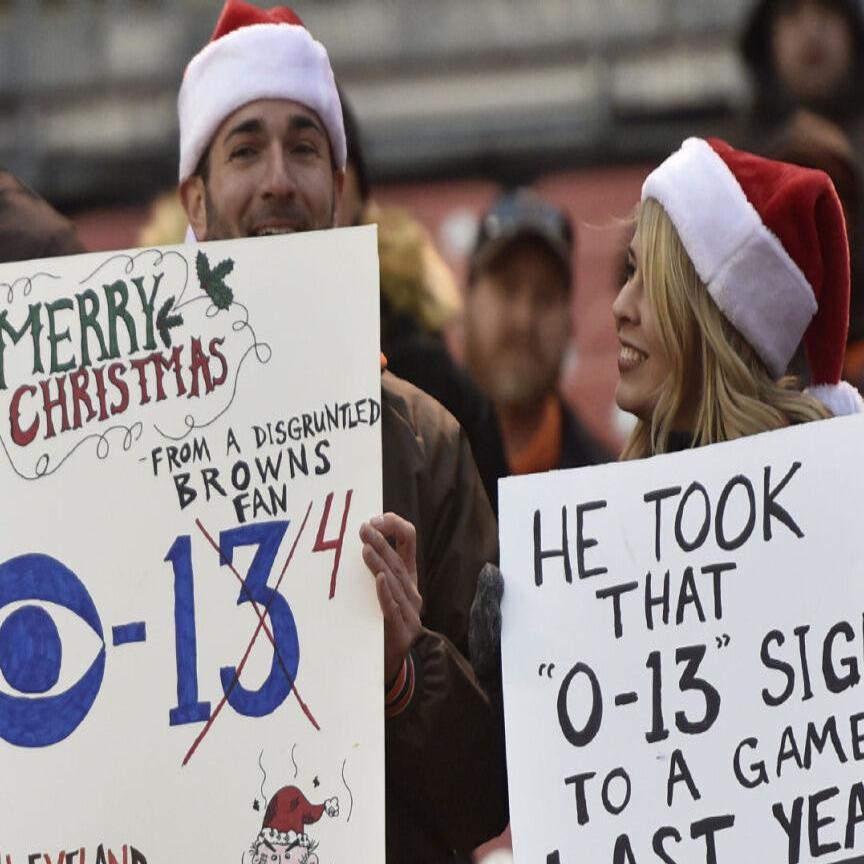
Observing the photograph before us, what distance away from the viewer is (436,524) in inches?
127

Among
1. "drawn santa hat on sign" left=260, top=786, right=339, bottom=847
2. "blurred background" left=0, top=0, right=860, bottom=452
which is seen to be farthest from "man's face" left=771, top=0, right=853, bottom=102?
"drawn santa hat on sign" left=260, top=786, right=339, bottom=847

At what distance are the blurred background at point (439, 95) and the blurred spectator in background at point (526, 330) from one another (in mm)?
238

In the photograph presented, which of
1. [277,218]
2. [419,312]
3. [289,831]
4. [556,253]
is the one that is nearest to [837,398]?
[277,218]

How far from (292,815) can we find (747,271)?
94 centimetres

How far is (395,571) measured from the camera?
9.53 feet

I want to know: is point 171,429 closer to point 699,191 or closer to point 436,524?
point 436,524

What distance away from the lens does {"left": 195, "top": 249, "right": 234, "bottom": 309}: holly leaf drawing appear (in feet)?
9.80

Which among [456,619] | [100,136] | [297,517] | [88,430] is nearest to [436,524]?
[456,619]

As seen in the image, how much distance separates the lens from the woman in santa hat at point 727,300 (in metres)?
3.04

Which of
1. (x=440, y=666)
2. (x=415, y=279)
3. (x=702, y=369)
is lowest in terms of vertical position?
(x=440, y=666)

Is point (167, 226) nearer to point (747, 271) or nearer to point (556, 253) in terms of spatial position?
point (556, 253)

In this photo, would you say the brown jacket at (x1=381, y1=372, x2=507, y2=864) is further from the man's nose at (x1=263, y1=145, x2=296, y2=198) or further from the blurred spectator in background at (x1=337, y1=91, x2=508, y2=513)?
the blurred spectator in background at (x1=337, y1=91, x2=508, y2=513)

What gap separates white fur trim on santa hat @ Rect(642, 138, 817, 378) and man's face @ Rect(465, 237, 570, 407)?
301 centimetres

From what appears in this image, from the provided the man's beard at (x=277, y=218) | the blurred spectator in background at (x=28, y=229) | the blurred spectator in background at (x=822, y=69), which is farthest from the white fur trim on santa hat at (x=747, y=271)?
the blurred spectator in background at (x=822, y=69)
